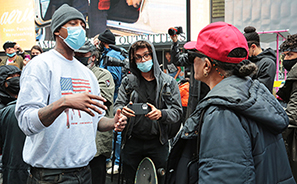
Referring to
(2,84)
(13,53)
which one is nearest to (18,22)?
(13,53)

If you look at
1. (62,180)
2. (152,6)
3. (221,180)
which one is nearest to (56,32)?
(62,180)

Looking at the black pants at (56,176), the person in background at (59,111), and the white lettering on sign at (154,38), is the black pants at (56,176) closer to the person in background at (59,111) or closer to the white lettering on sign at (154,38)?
the person in background at (59,111)

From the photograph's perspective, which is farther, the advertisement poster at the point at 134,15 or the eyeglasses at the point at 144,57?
the advertisement poster at the point at 134,15

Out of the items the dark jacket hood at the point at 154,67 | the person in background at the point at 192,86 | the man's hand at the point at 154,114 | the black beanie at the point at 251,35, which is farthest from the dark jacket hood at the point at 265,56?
the man's hand at the point at 154,114

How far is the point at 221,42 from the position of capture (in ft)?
5.36

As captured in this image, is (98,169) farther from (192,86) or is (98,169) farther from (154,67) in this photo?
(192,86)

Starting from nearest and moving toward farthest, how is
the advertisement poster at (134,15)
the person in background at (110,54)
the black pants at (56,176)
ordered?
the black pants at (56,176) → the person in background at (110,54) → the advertisement poster at (134,15)

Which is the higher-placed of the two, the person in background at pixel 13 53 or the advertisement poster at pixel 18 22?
A: the advertisement poster at pixel 18 22

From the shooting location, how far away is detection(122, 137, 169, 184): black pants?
336 centimetres

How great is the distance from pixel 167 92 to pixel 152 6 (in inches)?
485

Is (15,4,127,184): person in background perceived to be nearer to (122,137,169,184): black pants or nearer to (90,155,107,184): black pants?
(122,137,169,184): black pants

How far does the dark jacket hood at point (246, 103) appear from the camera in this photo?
144 cm

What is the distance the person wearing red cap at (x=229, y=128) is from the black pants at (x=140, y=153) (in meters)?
1.54

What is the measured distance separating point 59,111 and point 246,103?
3.86 feet
